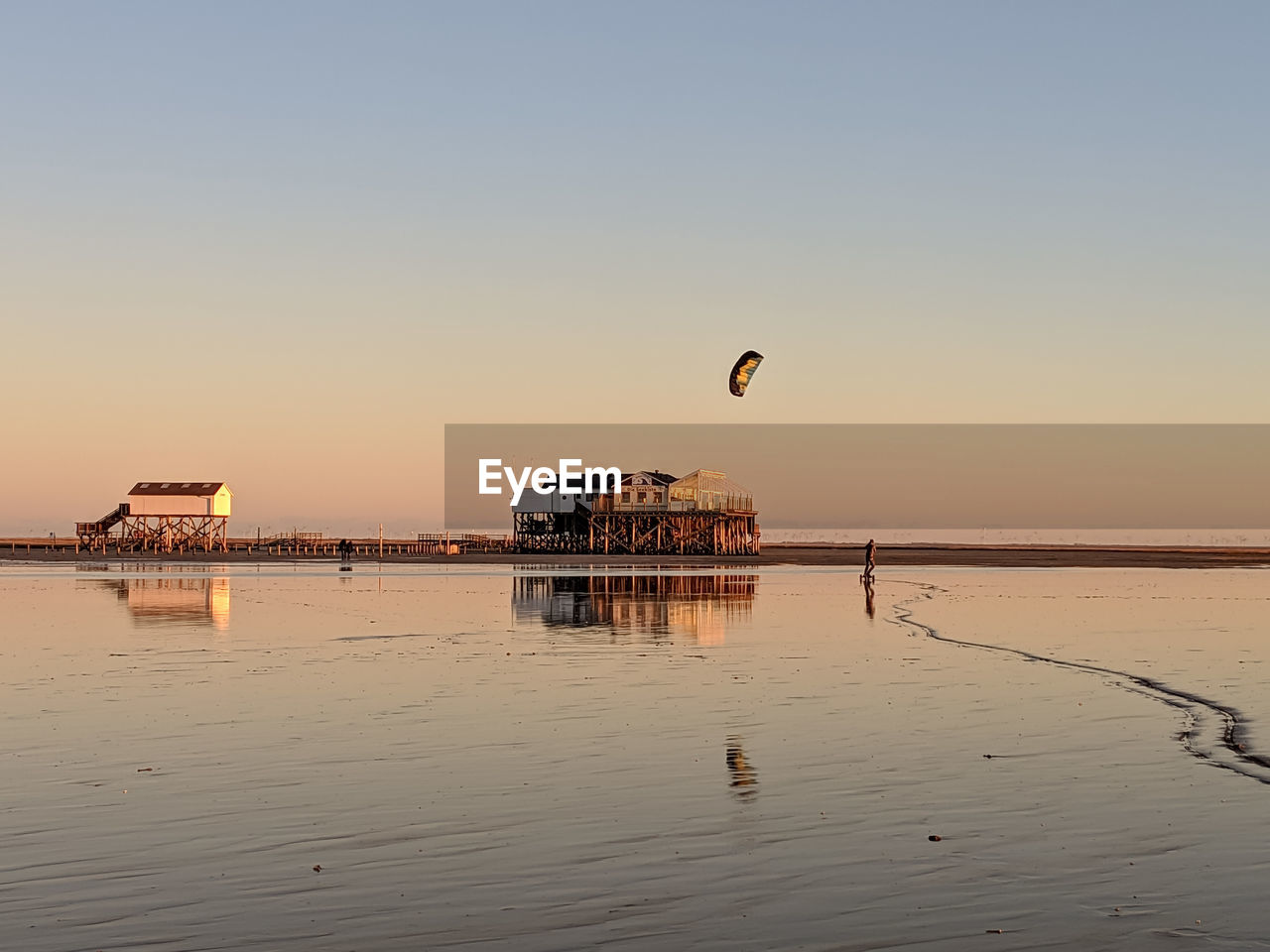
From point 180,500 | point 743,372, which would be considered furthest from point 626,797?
point 180,500

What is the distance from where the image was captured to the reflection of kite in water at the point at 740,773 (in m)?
13.4

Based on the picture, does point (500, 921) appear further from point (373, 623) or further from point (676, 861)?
point (373, 623)

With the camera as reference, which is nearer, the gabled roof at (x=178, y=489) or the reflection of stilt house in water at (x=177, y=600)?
the reflection of stilt house in water at (x=177, y=600)

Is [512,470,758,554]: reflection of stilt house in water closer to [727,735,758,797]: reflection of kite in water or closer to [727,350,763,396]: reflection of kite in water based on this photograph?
[727,350,763,396]: reflection of kite in water

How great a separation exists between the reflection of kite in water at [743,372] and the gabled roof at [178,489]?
70.0 meters

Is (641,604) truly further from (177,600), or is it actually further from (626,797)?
(626,797)

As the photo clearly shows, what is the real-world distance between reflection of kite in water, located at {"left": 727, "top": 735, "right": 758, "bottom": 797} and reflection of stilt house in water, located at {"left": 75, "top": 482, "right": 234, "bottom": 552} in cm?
13310

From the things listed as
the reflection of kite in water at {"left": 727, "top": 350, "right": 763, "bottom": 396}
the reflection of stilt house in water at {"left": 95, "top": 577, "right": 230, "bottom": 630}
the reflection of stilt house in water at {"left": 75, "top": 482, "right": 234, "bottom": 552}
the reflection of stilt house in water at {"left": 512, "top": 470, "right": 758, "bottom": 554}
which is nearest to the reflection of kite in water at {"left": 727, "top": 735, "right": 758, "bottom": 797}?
the reflection of stilt house in water at {"left": 95, "top": 577, "right": 230, "bottom": 630}

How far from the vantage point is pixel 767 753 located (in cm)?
1550

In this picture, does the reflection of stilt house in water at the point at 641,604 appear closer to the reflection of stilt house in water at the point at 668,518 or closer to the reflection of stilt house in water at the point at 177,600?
the reflection of stilt house in water at the point at 177,600

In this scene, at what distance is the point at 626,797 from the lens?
1303 centimetres

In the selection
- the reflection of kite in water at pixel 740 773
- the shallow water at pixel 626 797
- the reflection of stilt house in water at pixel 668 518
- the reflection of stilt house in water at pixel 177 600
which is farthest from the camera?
the reflection of stilt house in water at pixel 668 518

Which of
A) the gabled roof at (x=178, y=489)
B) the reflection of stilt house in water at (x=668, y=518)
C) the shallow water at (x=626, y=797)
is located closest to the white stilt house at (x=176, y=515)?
the gabled roof at (x=178, y=489)

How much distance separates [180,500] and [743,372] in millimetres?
74264
